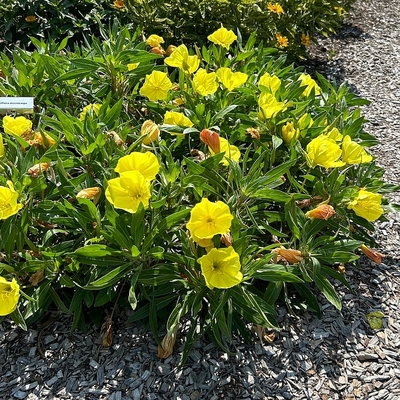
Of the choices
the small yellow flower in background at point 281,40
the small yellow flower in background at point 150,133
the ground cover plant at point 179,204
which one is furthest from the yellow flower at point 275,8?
the small yellow flower in background at point 150,133

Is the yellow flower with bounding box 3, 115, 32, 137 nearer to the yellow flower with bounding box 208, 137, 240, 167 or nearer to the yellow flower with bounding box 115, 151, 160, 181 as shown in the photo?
the yellow flower with bounding box 115, 151, 160, 181

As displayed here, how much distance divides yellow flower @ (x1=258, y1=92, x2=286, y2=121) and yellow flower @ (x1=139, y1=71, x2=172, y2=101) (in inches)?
19.6

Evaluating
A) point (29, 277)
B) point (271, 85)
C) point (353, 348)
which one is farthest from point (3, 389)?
point (271, 85)

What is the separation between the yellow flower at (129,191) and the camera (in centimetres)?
180

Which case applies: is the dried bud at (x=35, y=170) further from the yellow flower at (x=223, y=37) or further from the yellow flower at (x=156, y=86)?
the yellow flower at (x=223, y=37)

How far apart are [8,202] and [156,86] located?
1.05m

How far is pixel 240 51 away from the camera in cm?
337

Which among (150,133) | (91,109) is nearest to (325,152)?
(150,133)

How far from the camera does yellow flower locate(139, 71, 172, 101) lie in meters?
2.56

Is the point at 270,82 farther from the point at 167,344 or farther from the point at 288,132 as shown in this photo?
the point at 167,344

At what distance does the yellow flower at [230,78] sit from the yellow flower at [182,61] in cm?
23

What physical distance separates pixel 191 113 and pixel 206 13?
186 centimetres

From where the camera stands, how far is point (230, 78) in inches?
104

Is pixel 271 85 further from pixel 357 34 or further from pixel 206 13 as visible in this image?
pixel 357 34
